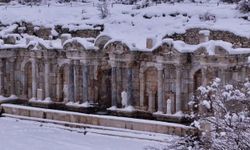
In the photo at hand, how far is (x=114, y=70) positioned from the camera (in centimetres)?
2219

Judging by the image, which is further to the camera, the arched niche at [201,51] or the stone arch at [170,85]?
the stone arch at [170,85]

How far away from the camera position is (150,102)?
2164 cm

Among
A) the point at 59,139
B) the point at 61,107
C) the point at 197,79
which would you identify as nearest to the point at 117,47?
the point at 197,79

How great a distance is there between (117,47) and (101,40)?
131 centimetres

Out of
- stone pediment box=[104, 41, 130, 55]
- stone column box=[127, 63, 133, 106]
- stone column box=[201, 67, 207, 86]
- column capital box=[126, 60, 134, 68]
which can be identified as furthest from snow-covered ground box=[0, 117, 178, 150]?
stone pediment box=[104, 41, 130, 55]

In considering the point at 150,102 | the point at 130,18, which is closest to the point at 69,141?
the point at 150,102

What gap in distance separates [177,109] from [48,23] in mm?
9683

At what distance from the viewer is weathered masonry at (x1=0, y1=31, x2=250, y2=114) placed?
1907cm

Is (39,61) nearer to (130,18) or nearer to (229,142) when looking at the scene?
(130,18)

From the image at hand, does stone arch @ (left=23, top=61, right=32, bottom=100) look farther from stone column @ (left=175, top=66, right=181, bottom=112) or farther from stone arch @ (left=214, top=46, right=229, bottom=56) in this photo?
stone arch @ (left=214, top=46, right=229, bottom=56)

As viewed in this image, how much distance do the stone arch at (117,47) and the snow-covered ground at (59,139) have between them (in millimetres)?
3260

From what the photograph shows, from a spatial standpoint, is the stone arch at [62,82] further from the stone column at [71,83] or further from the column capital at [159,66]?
the column capital at [159,66]

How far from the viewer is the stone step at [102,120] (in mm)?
19202

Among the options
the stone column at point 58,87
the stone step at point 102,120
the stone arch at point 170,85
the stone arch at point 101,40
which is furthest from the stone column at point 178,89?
the stone column at point 58,87
